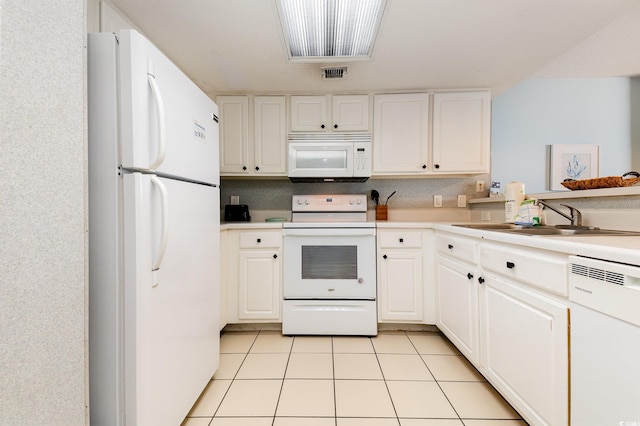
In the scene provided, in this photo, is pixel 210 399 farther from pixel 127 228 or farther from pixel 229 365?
pixel 127 228

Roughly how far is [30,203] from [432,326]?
251 centimetres

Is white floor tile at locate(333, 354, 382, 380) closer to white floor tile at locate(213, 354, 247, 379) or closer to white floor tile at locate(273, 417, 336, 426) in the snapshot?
white floor tile at locate(273, 417, 336, 426)

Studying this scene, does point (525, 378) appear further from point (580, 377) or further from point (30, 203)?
point (30, 203)

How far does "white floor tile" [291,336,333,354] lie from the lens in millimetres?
1982

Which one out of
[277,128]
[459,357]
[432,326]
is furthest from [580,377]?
[277,128]

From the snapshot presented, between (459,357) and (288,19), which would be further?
(459,357)

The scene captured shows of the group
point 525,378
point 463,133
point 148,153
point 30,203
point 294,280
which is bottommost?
point 525,378

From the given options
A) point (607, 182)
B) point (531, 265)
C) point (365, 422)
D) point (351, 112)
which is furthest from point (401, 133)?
point (365, 422)

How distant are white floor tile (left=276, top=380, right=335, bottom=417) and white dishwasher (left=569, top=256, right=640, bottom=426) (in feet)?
3.26

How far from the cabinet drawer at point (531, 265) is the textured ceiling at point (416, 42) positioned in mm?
1300

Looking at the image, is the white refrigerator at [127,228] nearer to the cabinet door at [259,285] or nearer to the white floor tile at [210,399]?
the white floor tile at [210,399]

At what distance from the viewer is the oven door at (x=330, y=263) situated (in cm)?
221

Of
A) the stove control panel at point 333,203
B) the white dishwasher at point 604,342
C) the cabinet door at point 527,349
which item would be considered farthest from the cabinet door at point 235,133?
the white dishwasher at point 604,342

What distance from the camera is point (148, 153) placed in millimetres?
981
